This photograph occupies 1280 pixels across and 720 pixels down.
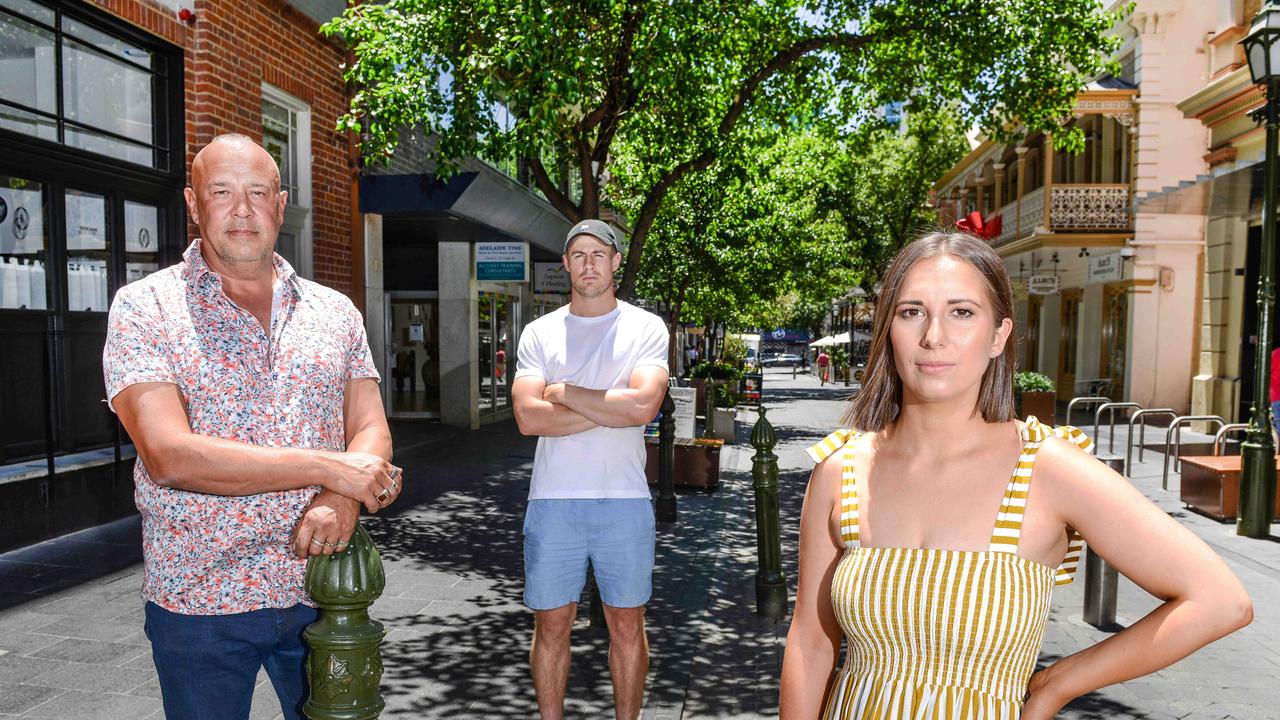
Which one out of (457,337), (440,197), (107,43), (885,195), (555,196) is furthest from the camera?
(885,195)

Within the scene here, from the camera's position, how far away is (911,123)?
107ft

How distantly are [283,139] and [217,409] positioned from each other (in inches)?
356

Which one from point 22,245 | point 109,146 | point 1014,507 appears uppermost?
point 109,146

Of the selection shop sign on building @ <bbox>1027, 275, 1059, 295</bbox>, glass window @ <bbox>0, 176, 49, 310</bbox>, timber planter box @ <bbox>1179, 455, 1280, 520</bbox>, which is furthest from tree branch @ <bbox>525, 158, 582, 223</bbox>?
shop sign on building @ <bbox>1027, 275, 1059, 295</bbox>

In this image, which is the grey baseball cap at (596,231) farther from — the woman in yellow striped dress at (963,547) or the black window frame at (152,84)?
the black window frame at (152,84)

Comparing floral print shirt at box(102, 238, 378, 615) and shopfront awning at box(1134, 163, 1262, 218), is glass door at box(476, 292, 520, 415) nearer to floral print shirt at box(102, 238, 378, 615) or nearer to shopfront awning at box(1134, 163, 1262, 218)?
shopfront awning at box(1134, 163, 1262, 218)

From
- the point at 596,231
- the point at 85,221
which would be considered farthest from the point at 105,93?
the point at 596,231

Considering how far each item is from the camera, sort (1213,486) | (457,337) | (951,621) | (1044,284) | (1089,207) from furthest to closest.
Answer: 1. (1089,207)
2. (1044,284)
3. (457,337)
4. (1213,486)
5. (951,621)

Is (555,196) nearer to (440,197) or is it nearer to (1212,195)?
(440,197)

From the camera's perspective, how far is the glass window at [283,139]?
32.2 ft

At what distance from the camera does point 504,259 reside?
1532 cm

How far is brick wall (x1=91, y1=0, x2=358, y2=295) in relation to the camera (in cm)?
841

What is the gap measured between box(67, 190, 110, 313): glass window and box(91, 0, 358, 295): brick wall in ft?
3.10

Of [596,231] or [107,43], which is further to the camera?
[107,43]
